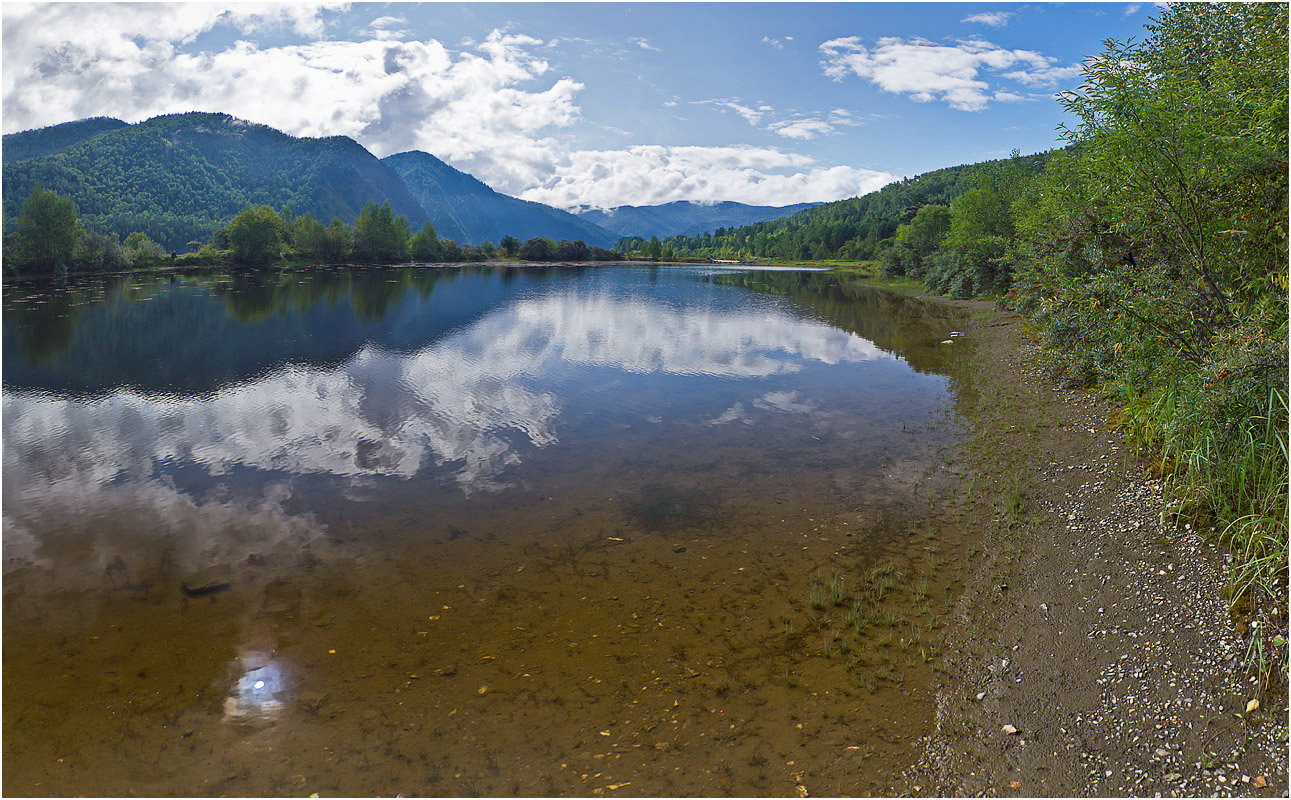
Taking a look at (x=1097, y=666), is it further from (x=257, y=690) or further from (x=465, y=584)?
(x=257, y=690)

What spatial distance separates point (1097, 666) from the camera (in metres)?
8.38

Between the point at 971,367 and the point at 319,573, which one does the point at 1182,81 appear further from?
the point at 319,573

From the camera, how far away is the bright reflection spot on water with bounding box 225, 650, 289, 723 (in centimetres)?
801

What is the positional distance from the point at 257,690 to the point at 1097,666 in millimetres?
11534

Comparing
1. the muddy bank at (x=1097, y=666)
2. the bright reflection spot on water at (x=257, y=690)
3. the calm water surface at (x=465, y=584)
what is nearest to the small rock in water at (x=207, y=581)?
the calm water surface at (x=465, y=584)

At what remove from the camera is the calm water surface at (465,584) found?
24.3 ft

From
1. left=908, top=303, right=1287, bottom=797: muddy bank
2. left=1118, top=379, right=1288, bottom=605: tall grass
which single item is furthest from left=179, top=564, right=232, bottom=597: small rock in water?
left=1118, top=379, right=1288, bottom=605: tall grass

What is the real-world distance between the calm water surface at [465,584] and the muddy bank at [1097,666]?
708 mm

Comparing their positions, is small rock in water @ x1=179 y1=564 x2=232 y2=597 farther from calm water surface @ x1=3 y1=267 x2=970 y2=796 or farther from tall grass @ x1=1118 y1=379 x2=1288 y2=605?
tall grass @ x1=1118 y1=379 x2=1288 y2=605

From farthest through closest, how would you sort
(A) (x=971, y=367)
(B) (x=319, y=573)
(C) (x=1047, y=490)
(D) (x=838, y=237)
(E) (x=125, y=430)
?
(D) (x=838, y=237), (A) (x=971, y=367), (E) (x=125, y=430), (C) (x=1047, y=490), (B) (x=319, y=573)

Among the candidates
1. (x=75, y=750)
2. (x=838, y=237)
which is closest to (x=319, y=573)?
(x=75, y=750)

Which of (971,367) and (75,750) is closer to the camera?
(75,750)

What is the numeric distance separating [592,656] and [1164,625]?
8243 mm

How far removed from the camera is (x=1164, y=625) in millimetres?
8758
